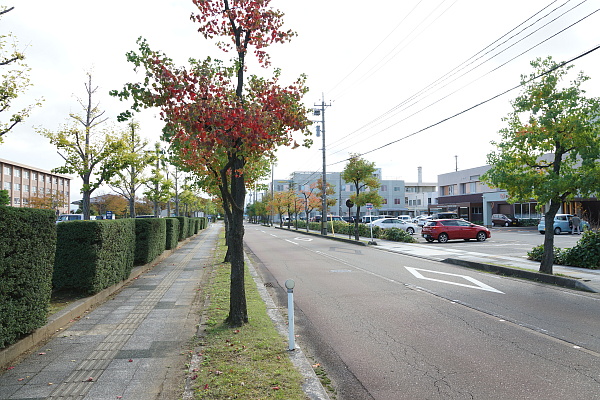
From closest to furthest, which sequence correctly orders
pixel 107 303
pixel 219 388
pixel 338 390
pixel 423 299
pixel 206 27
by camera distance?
1. pixel 219 388
2. pixel 338 390
3. pixel 206 27
4. pixel 107 303
5. pixel 423 299

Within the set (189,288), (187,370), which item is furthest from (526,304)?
(189,288)

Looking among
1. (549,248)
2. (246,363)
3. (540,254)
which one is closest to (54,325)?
(246,363)

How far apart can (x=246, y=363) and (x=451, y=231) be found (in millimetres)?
24762

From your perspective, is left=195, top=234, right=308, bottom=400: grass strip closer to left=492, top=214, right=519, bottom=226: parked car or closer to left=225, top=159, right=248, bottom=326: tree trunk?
left=225, top=159, right=248, bottom=326: tree trunk

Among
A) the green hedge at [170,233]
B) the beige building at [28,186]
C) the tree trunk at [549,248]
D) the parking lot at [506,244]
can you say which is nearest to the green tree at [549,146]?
the tree trunk at [549,248]

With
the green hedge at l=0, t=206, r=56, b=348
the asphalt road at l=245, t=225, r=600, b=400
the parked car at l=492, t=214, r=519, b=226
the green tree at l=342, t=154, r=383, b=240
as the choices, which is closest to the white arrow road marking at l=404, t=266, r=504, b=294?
the asphalt road at l=245, t=225, r=600, b=400

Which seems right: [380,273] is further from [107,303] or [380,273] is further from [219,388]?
[219,388]

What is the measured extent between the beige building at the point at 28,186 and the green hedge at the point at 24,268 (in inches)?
2415

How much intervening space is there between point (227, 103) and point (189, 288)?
605cm

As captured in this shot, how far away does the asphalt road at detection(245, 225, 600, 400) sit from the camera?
4438 mm

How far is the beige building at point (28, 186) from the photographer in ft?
200

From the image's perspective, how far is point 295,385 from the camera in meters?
4.18

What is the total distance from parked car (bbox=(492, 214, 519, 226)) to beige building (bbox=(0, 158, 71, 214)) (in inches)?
2327

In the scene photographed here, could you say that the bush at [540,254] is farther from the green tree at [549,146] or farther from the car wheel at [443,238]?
the car wheel at [443,238]
